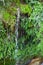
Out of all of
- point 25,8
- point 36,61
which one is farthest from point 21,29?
point 36,61

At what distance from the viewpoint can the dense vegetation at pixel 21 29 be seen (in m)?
4.75

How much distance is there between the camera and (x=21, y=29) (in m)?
5.05

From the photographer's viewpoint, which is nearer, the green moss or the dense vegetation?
the dense vegetation

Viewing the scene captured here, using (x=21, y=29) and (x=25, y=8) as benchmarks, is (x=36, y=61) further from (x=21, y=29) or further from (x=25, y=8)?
(x=25, y=8)

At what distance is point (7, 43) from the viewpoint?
4801mm

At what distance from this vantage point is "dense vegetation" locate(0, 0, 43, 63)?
4754 millimetres

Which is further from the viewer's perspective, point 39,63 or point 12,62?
point 12,62

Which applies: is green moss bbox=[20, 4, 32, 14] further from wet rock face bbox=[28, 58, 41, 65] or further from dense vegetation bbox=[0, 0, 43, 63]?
wet rock face bbox=[28, 58, 41, 65]

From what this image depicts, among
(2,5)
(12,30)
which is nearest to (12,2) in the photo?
(2,5)

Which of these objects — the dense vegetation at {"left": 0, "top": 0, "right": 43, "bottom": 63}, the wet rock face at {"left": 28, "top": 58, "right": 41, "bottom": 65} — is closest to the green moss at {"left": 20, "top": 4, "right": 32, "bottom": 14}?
the dense vegetation at {"left": 0, "top": 0, "right": 43, "bottom": 63}

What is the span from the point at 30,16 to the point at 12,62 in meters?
0.86

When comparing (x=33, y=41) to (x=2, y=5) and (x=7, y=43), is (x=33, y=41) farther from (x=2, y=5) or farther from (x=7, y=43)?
(x=2, y=5)

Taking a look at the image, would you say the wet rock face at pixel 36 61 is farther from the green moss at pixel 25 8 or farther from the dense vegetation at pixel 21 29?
the green moss at pixel 25 8

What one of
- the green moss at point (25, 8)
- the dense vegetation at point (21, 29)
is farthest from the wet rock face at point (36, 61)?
the green moss at point (25, 8)
